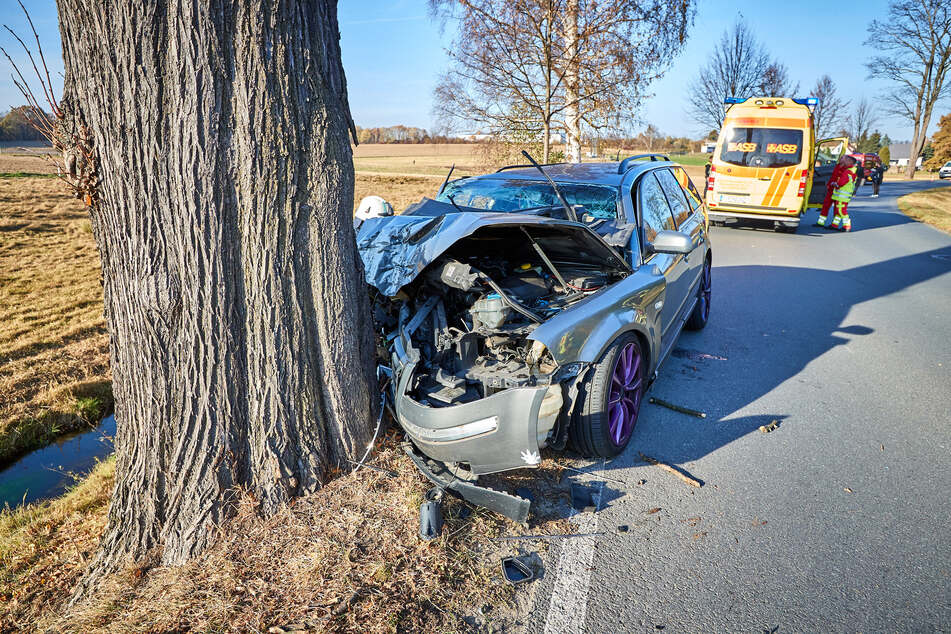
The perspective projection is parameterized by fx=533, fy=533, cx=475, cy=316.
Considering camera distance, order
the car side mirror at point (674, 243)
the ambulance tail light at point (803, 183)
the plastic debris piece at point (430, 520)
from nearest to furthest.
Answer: the plastic debris piece at point (430, 520) < the car side mirror at point (674, 243) < the ambulance tail light at point (803, 183)

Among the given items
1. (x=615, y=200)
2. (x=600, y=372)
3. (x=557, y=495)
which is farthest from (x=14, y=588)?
(x=615, y=200)

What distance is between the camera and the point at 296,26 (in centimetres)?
243

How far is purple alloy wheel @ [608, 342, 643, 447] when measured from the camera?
3311 millimetres

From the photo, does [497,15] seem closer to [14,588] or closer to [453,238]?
[453,238]

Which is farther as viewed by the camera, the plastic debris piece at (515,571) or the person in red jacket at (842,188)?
the person in red jacket at (842,188)

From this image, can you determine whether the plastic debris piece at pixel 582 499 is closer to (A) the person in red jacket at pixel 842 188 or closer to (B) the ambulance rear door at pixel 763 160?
(B) the ambulance rear door at pixel 763 160

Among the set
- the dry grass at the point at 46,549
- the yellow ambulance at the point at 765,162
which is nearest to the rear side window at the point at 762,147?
the yellow ambulance at the point at 765,162

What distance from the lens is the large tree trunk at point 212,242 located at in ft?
7.45

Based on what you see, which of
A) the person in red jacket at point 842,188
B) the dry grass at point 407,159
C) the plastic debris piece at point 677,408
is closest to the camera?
the plastic debris piece at point 677,408

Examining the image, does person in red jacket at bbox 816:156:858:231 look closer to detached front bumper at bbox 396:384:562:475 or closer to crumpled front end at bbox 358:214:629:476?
crumpled front end at bbox 358:214:629:476

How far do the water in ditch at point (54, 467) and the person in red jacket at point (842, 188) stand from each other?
1592 centimetres

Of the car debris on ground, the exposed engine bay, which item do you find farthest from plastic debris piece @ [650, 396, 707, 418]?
the exposed engine bay

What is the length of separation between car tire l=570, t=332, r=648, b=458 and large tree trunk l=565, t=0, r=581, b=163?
9.18 m

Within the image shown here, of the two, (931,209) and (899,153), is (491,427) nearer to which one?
(931,209)
